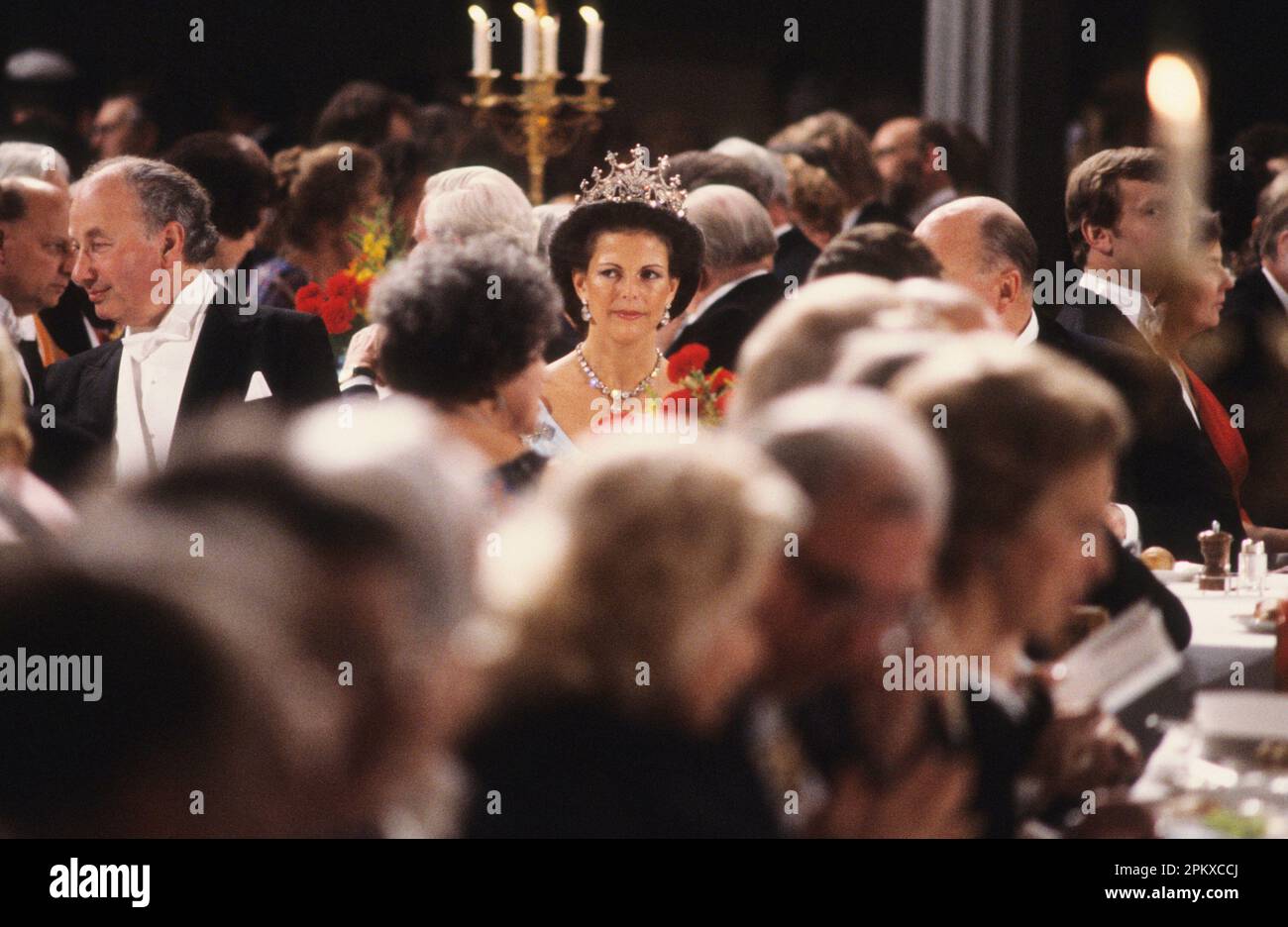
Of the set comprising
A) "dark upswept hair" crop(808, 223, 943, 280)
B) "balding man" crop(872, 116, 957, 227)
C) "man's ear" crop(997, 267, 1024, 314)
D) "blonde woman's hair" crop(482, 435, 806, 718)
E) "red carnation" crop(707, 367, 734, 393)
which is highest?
"balding man" crop(872, 116, 957, 227)

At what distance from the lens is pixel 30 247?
4.91m

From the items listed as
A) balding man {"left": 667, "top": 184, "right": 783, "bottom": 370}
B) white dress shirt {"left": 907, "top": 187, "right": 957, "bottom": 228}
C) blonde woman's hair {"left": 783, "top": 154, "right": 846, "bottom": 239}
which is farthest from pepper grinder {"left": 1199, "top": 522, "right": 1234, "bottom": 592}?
white dress shirt {"left": 907, "top": 187, "right": 957, "bottom": 228}

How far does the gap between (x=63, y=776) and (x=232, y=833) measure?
0.43 ft

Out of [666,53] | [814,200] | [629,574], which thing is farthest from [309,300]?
[666,53]

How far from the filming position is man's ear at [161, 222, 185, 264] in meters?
4.32

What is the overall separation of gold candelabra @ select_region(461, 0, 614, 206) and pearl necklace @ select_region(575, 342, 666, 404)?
2.43m

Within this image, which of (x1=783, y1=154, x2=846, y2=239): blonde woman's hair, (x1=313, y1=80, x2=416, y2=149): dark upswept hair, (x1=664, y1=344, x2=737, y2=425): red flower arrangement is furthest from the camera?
(x1=313, y1=80, x2=416, y2=149): dark upswept hair

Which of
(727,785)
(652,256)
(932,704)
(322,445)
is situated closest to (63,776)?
(322,445)

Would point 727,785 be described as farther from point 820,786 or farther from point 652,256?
point 652,256

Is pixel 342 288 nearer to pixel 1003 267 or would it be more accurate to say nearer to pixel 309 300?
pixel 309 300

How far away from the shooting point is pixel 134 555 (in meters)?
1.21

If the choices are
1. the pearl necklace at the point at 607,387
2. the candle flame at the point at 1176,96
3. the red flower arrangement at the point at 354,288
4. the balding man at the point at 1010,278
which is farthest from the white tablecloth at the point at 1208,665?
the red flower arrangement at the point at 354,288

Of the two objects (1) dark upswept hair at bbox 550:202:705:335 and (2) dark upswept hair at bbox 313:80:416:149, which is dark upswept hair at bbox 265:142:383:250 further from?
(2) dark upswept hair at bbox 313:80:416:149

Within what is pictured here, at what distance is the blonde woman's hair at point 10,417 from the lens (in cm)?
→ 252
